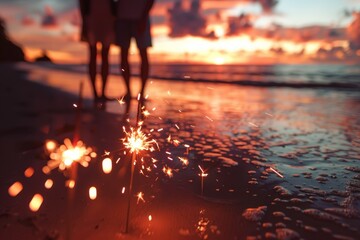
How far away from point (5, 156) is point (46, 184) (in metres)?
0.78

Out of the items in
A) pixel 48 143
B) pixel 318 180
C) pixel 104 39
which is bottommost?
pixel 48 143

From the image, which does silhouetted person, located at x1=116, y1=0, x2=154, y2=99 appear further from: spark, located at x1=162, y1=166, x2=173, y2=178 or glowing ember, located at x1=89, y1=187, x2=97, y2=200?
glowing ember, located at x1=89, y1=187, x2=97, y2=200

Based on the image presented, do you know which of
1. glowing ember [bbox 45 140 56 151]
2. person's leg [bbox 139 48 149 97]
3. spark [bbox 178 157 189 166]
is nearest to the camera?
spark [bbox 178 157 189 166]

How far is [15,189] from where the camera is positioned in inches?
76.6

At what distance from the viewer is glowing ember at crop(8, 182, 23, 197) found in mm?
1887

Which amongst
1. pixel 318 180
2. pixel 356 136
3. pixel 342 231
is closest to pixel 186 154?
pixel 318 180

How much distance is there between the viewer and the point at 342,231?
1.54 metres

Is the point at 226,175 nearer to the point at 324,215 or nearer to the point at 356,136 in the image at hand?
the point at 324,215

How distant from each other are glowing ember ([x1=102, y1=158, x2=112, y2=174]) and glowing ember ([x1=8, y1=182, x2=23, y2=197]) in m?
0.54

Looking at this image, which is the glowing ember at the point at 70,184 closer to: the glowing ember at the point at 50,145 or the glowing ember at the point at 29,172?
the glowing ember at the point at 29,172

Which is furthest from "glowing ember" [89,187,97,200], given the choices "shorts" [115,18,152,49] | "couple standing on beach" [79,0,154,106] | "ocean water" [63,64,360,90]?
"shorts" [115,18,152,49]

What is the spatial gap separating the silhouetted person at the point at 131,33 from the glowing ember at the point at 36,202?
3.97 metres

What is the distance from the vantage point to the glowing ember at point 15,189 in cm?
189

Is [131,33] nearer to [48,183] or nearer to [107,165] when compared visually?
[107,165]
